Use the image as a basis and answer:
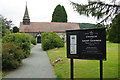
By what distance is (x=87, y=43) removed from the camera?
18.2 ft

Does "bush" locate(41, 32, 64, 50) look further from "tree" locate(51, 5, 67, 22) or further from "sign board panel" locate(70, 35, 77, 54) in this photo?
"tree" locate(51, 5, 67, 22)

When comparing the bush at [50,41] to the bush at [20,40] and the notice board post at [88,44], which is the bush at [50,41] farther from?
the notice board post at [88,44]

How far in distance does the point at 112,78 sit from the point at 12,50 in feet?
20.2

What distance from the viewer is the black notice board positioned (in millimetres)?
5320

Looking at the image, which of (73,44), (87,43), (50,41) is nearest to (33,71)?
(73,44)

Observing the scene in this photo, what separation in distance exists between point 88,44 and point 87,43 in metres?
0.06

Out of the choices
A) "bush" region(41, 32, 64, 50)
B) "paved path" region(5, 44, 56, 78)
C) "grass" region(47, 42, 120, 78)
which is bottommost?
"paved path" region(5, 44, 56, 78)

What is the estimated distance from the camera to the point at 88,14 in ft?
21.4

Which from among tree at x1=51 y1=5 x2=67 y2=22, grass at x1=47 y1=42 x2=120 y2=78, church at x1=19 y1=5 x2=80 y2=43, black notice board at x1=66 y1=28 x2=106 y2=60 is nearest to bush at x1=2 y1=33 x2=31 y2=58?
grass at x1=47 y1=42 x2=120 y2=78

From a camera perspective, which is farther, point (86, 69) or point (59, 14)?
point (59, 14)

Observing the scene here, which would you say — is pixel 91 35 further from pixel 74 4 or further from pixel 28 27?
pixel 28 27

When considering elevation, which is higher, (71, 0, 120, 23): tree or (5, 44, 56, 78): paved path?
(71, 0, 120, 23): tree

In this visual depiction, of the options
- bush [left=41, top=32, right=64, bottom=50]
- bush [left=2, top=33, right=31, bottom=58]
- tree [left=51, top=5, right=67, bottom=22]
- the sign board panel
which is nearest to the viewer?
the sign board panel

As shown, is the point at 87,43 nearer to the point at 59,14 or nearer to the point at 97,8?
the point at 97,8
